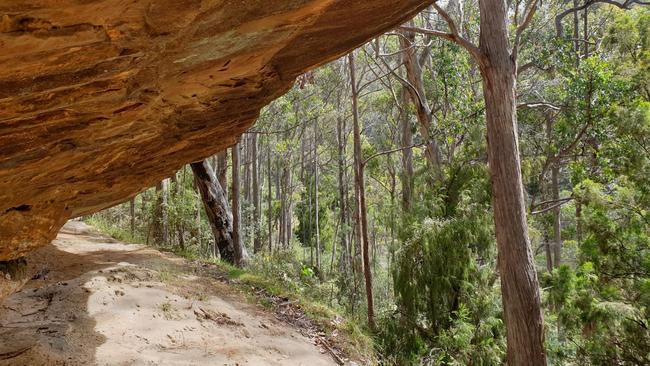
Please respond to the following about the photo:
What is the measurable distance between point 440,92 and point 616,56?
510cm

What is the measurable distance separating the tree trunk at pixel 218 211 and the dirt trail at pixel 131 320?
2.49m

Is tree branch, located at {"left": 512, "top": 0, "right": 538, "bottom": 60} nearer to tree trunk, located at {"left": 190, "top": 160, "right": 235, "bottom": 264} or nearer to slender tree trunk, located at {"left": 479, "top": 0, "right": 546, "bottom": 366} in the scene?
slender tree trunk, located at {"left": 479, "top": 0, "right": 546, "bottom": 366}

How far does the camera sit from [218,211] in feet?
37.1

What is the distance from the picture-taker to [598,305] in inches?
324

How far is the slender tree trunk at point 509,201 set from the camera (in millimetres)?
7238

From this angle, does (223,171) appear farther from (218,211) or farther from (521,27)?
(521,27)

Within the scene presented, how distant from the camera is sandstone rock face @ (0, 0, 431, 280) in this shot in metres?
2.77

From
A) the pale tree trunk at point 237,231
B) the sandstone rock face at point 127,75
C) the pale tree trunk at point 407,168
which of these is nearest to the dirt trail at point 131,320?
the sandstone rock face at point 127,75

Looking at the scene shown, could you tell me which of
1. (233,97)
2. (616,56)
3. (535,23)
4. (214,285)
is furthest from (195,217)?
(535,23)

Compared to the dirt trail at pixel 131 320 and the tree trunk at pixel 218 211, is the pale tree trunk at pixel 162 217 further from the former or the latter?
the dirt trail at pixel 131 320

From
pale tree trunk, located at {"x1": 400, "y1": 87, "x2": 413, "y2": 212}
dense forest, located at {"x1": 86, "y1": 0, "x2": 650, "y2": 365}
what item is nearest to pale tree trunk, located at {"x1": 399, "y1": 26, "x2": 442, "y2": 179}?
dense forest, located at {"x1": 86, "y1": 0, "x2": 650, "y2": 365}

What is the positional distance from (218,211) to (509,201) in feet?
21.0

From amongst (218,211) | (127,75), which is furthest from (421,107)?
(127,75)

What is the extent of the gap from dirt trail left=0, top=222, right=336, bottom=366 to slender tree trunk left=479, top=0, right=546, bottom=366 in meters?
2.84
